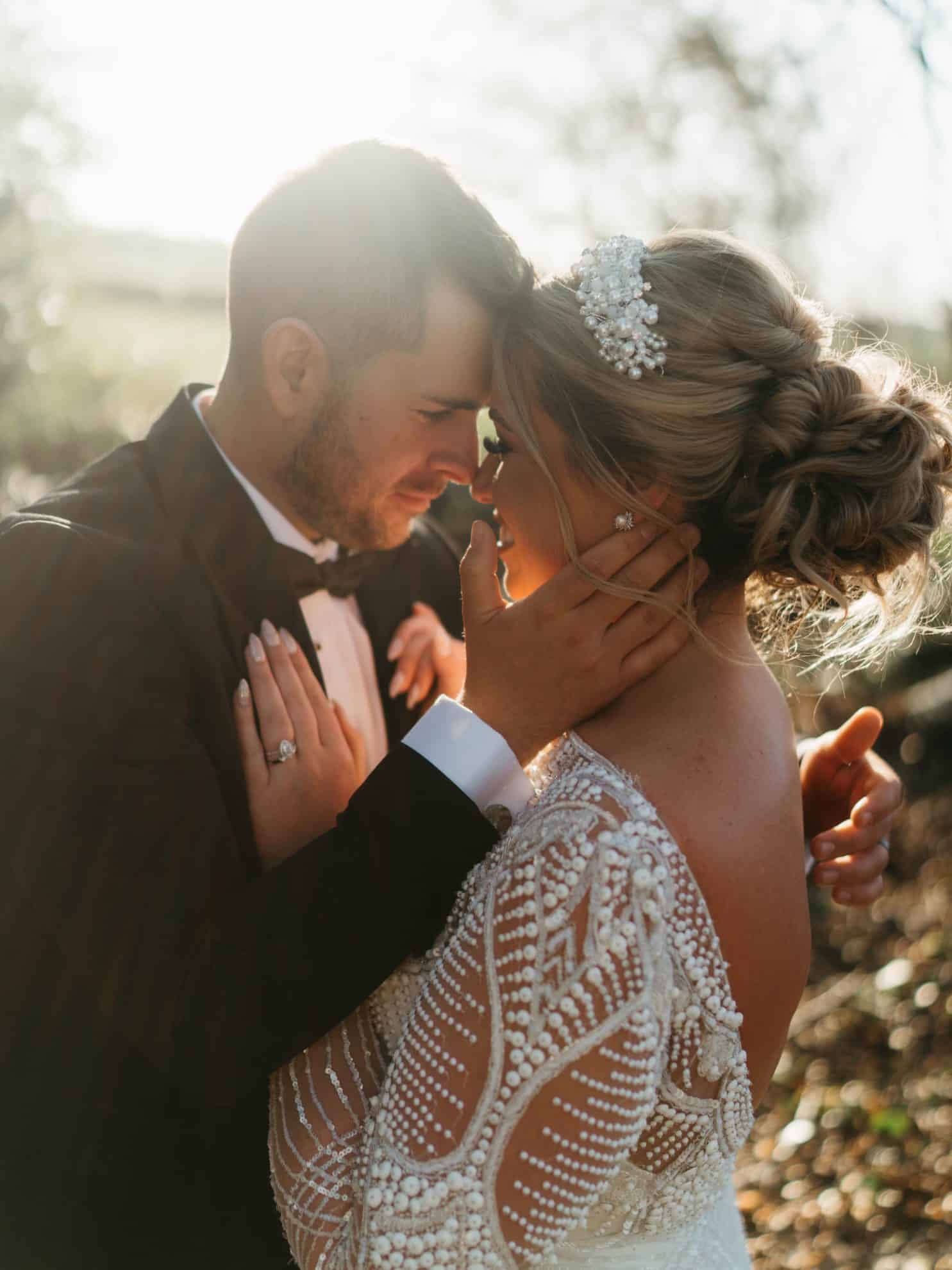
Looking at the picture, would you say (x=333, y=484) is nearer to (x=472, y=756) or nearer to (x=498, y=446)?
(x=498, y=446)

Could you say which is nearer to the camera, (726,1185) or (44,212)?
(726,1185)

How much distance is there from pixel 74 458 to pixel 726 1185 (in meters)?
10.3

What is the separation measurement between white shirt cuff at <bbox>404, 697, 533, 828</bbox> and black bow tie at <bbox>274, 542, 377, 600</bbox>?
99cm

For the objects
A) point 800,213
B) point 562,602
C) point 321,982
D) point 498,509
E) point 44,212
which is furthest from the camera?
point 44,212

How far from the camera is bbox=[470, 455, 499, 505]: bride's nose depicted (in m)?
2.45

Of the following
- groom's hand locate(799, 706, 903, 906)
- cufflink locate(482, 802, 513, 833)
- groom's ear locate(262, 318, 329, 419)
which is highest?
groom's ear locate(262, 318, 329, 419)

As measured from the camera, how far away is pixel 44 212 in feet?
29.8

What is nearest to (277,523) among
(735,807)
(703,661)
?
(703,661)

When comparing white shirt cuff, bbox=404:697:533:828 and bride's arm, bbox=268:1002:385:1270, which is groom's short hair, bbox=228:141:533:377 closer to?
white shirt cuff, bbox=404:697:533:828

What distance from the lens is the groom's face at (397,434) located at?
8.57 ft

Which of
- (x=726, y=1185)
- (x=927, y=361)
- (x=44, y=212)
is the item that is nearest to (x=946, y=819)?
(x=927, y=361)

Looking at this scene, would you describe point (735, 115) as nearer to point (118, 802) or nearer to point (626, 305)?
point (626, 305)

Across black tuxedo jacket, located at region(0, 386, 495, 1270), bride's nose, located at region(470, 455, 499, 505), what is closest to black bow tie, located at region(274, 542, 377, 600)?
black tuxedo jacket, located at region(0, 386, 495, 1270)

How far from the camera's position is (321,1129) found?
1886 mm
